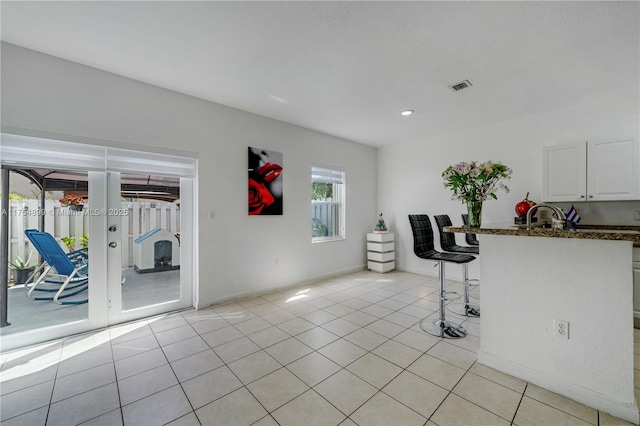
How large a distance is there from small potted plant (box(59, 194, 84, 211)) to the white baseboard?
3.99 meters

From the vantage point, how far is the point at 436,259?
8.71 ft

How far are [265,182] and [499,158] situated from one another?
12.0ft

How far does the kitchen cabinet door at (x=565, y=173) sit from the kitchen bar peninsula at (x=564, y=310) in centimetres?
194

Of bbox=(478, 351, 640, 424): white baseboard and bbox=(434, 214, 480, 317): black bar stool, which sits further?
bbox=(434, 214, 480, 317): black bar stool

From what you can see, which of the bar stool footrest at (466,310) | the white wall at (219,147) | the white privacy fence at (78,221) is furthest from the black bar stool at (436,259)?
the white privacy fence at (78,221)

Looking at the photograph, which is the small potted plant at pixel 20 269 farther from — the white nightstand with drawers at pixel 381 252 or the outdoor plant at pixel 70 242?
the white nightstand with drawers at pixel 381 252

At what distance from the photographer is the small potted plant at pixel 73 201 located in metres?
2.59

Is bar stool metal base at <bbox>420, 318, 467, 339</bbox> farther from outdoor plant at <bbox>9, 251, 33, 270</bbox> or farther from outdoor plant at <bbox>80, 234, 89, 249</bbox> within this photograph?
outdoor plant at <bbox>9, 251, 33, 270</bbox>

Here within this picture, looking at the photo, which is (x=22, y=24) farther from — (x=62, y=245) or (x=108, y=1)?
(x=62, y=245)

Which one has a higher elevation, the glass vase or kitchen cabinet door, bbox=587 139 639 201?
kitchen cabinet door, bbox=587 139 639 201

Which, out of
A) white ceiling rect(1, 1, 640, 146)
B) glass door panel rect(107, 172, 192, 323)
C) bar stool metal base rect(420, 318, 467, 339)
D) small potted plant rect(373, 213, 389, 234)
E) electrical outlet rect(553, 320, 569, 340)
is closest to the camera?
electrical outlet rect(553, 320, 569, 340)

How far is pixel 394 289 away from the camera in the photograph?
4.05 meters

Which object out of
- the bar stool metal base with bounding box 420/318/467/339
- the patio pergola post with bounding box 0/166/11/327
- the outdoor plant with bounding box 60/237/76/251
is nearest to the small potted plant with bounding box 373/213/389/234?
the bar stool metal base with bounding box 420/318/467/339

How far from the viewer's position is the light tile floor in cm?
157
